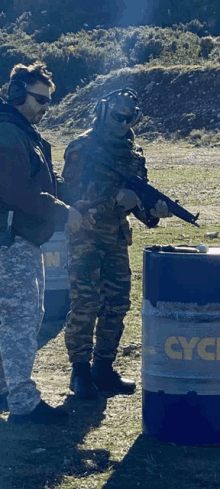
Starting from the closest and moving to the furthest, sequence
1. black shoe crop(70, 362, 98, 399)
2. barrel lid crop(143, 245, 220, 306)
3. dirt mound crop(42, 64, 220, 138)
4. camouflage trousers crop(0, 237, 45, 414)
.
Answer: barrel lid crop(143, 245, 220, 306) < camouflage trousers crop(0, 237, 45, 414) < black shoe crop(70, 362, 98, 399) < dirt mound crop(42, 64, 220, 138)

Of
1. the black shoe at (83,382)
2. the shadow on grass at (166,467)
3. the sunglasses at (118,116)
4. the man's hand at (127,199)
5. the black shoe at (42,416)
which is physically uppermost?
the sunglasses at (118,116)

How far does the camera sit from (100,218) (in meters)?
5.69

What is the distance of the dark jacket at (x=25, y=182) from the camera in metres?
4.88

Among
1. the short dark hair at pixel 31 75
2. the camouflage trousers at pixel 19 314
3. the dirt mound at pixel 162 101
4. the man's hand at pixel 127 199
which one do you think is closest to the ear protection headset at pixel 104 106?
the man's hand at pixel 127 199

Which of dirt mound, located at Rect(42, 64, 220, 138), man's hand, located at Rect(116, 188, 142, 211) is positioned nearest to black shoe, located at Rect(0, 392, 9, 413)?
man's hand, located at Rect(116, 188, 142, 211)

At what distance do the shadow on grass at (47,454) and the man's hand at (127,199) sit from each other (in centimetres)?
112

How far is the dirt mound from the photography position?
27.1m

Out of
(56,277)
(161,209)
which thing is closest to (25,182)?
(161,209)

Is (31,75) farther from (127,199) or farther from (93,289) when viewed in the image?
(93,289)

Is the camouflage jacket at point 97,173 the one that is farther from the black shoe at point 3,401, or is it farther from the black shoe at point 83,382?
the black shoe at point 3,401

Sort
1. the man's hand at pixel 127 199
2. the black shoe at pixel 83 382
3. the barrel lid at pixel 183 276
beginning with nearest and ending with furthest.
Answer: the barrel lid at pixel 183 276
the man's hand at pixel 127 199
the black shoe at pixel 83 382

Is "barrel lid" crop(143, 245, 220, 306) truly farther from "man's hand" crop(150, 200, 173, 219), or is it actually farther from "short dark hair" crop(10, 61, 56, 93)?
"short dark hair" crop(10, 61, 56, 93)

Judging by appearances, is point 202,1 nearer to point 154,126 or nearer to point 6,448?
point 154,126

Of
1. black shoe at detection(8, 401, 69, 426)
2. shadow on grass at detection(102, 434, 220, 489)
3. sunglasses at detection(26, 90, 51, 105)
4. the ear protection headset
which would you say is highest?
the ear protection headset
